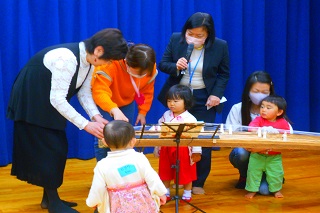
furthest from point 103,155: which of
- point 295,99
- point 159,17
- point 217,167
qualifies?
point 295,99

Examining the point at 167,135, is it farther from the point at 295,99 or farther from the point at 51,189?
the point at 295,99

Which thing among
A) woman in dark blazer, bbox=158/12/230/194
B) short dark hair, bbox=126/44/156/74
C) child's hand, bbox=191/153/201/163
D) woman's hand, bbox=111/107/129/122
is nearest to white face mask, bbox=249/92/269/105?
woman in dark blazer, bbox=158/12/230/194

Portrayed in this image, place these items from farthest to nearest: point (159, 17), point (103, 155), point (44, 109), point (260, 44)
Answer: point (260, 44), point (159, 17), point (103, 155), point (44, 109)

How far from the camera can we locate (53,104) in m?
3.03

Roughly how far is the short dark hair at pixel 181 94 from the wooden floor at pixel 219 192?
700 millimetres

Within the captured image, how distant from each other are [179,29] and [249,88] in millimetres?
1461

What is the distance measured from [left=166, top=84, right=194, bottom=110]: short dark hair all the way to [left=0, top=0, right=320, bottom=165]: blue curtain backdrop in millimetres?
Answer: 1408

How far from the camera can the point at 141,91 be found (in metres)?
3.60

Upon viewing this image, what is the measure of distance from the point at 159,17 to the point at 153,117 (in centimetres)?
96

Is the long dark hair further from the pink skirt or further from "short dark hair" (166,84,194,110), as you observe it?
the pink skirt

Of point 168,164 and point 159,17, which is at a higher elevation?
A: point 159,17

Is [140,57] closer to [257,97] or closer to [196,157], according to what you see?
[196,157]

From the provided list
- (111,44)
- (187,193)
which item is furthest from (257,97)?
(111,44)

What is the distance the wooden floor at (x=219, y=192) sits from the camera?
3.59 m
